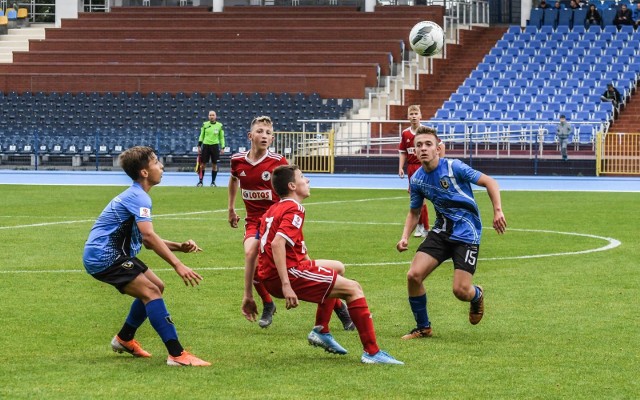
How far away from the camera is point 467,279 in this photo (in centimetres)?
1016

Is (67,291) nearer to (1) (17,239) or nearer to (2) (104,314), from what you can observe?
(2) (104,314)

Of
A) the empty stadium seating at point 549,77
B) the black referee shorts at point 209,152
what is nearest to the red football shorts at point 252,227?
the black referee shorts at point 209,152

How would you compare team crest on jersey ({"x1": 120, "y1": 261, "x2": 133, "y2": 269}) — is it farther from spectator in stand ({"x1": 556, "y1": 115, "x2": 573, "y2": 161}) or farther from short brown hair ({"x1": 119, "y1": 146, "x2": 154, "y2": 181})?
spectator in stand ({"x1": 556, "y1": 115, "x2": 573, "y2": 161})

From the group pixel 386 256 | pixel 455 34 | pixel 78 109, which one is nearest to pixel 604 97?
pixel 455 34

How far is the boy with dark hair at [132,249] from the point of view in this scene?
28.2 feet

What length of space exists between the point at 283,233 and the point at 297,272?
1.04ft

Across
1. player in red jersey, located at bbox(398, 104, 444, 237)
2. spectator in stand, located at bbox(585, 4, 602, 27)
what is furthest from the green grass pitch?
spectator in stand, located at bbox(585, 4, 602, 27)

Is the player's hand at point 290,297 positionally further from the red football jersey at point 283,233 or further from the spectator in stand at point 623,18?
the spectator in stand at point 623,18

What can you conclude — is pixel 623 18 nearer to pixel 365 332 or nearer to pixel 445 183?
pixel 445 183

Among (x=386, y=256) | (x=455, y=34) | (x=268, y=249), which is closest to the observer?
(x=268, y=249)

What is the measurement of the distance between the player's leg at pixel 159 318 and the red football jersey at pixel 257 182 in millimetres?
2701

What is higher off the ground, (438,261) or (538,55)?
(538,55)

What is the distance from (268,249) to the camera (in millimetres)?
8883

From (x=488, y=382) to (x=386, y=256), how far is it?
797 cm
